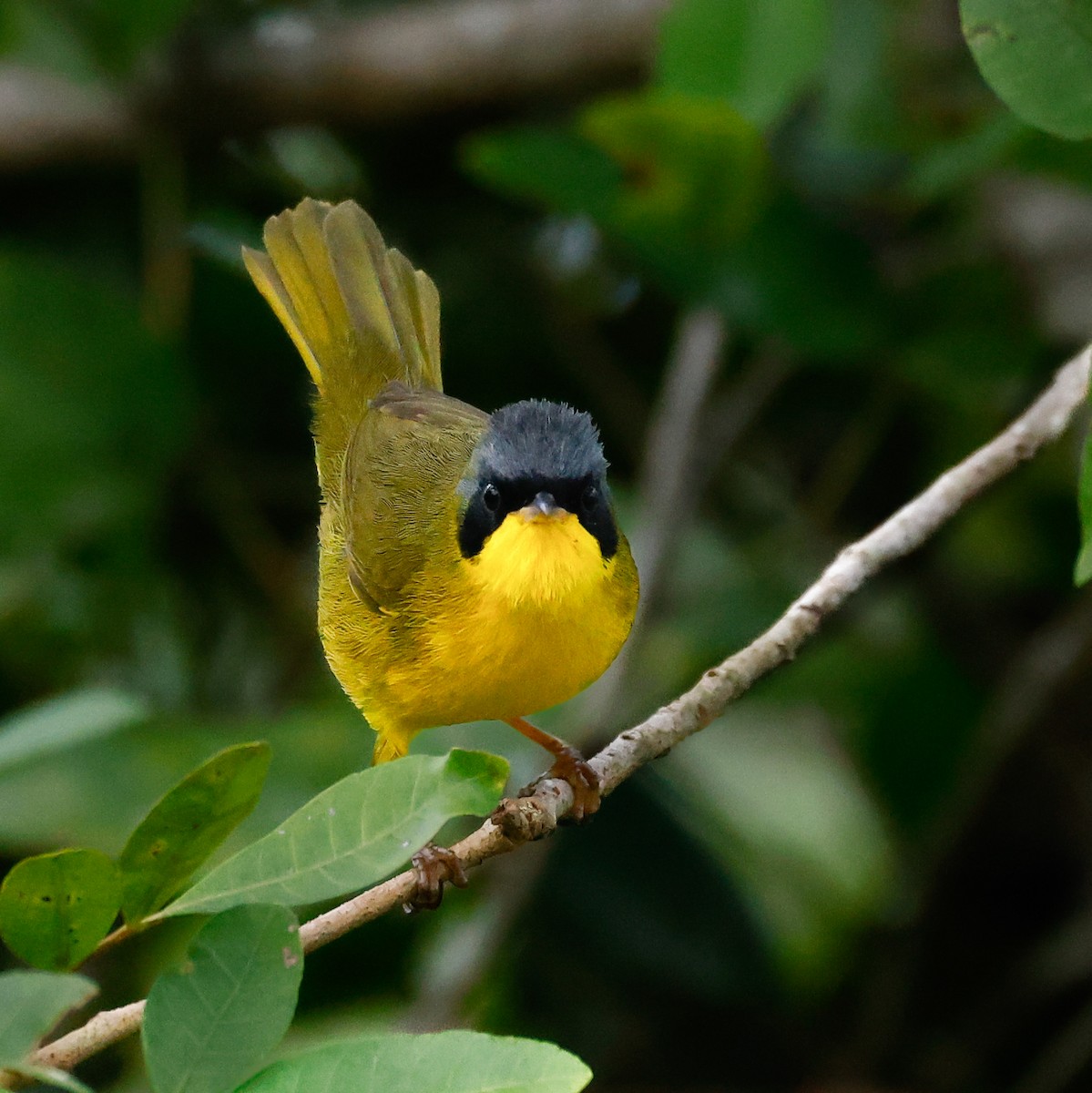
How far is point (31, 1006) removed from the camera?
1.00 meters

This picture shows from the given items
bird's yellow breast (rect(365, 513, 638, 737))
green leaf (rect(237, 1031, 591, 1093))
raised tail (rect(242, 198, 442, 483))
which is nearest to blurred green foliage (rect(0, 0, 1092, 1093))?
raised tail (rect(242, 198, 442, 483))

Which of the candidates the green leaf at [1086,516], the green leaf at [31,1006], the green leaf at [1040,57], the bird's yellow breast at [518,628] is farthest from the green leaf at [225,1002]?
the green leaf at [1040,57]

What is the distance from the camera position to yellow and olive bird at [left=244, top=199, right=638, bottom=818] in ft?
7.04

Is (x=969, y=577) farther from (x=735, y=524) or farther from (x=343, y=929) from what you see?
(x=343, y=929)

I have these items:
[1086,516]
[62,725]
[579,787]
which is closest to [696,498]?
[579,787]

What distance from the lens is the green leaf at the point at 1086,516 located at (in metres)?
1.26

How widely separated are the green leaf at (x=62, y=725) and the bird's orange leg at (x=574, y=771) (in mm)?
585

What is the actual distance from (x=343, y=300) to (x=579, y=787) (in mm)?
1172

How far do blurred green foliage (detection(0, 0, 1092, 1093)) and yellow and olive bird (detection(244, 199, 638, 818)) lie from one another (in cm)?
35

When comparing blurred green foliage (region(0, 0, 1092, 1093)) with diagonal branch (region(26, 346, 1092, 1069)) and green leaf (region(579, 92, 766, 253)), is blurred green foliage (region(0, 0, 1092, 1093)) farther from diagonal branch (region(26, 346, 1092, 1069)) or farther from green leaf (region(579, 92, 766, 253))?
diagonal branch (region(26, 346, 1092, 1069))

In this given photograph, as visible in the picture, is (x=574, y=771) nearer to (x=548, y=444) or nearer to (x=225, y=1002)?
(x=548, y=444)

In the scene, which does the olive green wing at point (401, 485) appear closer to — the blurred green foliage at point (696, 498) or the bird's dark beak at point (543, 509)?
the bird's dark beak at point (543, 509)

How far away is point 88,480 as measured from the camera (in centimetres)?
343

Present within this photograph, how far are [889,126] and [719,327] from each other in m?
0.66
